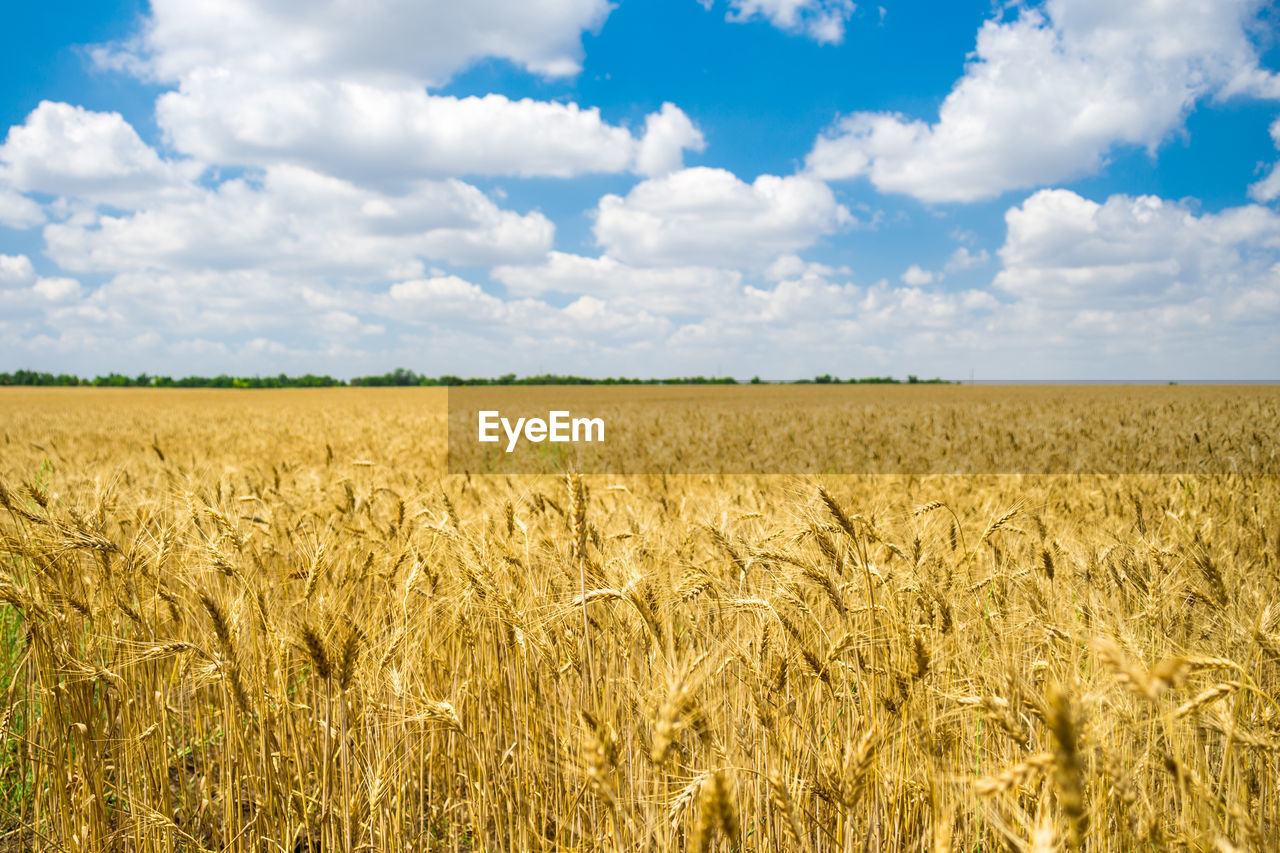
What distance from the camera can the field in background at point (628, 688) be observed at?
1792 millimetres

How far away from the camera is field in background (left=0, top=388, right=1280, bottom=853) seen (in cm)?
179

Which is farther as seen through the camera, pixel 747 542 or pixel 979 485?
pixel 979 485

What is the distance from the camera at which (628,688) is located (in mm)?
2293

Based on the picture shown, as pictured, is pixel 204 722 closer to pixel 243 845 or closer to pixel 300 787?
pixel 243 845

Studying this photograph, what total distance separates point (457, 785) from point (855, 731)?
1.67m

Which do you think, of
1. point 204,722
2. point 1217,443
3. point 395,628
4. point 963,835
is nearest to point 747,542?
point 963,835

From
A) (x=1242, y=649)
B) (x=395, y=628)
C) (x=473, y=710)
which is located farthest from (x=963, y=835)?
(x=395, y=628)

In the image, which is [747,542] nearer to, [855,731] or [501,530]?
[855,731]

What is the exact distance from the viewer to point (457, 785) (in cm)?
276

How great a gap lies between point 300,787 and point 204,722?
3.25 feet

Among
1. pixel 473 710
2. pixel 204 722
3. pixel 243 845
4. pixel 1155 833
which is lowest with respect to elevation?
pixel 243 845

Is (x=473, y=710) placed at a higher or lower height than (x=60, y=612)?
lower

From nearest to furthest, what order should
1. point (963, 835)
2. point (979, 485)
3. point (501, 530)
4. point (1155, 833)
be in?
point (1155, 833)
point (963, 835)
point (501, 530)
point (979, 485)

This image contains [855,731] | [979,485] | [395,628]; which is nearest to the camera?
[855,731]
